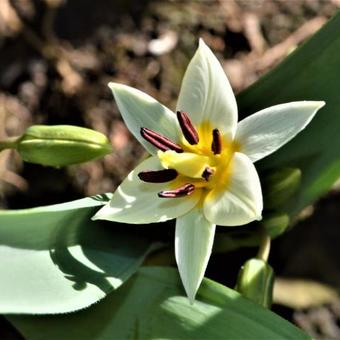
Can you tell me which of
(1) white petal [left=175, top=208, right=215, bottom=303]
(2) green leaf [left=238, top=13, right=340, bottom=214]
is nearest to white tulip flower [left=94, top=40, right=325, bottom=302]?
(1) white petal [left=175, top=208, right=215, bottom=303]

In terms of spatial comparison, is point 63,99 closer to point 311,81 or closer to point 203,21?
point 203,21

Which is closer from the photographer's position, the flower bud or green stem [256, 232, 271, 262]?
the flower bud

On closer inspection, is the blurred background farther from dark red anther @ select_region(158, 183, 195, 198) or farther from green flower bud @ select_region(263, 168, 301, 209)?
dark red anther @ select_region(158, 183, 195, 198)

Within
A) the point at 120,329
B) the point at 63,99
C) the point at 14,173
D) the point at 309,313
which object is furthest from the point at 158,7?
the point at 120,329

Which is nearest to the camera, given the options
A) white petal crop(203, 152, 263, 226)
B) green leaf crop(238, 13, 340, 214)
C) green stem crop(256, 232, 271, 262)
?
white petal crop(203, 152, 263, 226)

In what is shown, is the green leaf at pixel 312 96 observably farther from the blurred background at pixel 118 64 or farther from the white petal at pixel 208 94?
the blurred background at pixel 118 64

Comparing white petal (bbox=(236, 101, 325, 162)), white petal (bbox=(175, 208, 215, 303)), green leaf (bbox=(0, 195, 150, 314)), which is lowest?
green leaf (bbox=(0, 195, 150, 314))

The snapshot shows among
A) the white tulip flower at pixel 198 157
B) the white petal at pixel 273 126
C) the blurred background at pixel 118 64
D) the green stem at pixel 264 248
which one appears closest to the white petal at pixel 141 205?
the white tulip flower at pixel 198 157

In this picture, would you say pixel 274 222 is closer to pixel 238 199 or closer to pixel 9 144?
pixel 238 199
